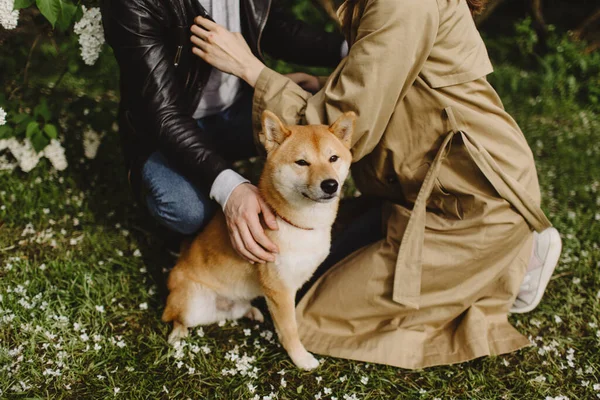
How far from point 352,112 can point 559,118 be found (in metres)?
Result: 4.18

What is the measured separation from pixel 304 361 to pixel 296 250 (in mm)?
602

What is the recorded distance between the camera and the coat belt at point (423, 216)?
2.37 metres

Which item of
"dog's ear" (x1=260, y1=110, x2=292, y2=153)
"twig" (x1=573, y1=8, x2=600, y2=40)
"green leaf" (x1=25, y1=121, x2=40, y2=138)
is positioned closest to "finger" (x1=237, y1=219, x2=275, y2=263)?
"dog's ear" (x1=260, y1=110, x2=292, y2=153)

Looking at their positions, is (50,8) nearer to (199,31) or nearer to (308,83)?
(199,31)

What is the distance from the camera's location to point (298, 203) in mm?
2352

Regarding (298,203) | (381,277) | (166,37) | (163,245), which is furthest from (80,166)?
(381,277)

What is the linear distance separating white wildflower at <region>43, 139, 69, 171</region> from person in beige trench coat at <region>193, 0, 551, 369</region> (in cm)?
160

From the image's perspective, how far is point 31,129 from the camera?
10.2 feet

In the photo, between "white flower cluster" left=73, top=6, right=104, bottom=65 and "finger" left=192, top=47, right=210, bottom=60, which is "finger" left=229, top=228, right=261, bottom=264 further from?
"white flower cluster" left=73, top=6, right=104, bottom=65

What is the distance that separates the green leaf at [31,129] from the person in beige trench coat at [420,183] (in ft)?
4.63

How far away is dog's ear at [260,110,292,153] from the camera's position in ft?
7.26

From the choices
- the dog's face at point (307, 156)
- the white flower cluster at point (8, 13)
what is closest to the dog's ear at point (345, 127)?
the dog's face at point (307, 156)

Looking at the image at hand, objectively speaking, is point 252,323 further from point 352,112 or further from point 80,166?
point 80,166

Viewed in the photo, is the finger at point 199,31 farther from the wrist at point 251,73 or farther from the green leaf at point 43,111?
the green leaf at point 43,111
